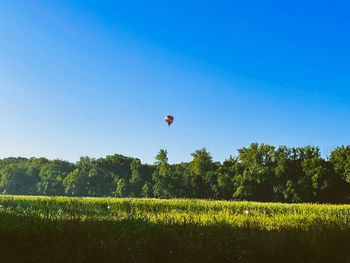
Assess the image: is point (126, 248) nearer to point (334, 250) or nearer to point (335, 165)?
point (334, 250)

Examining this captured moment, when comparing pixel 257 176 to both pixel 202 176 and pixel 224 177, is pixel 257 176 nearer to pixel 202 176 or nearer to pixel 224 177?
A: pixel 224 177

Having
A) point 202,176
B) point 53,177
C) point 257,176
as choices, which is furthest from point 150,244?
point 53,177

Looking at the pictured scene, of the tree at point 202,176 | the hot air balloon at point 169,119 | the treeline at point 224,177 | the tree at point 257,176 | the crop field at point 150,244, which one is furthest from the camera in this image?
the tree at point 202,176

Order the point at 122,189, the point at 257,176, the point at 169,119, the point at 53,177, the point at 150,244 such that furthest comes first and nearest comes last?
the point at 53,177
the point at 122,189
the point at 257,176
the point at 169,119
the point at 150,244

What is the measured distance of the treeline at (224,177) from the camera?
4666cm

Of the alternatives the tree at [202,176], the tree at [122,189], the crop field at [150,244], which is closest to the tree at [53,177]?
the tree at [122,189]

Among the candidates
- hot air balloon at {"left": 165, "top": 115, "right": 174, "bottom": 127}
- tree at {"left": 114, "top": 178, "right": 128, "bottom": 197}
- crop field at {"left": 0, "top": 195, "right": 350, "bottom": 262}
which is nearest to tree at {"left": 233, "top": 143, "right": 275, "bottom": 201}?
hot air balloon at {"left": 165, "top": 115, "right": 174, "bottom": 127}

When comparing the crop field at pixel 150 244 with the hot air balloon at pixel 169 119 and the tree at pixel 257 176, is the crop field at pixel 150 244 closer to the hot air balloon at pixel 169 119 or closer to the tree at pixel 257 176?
the hot air balloon at pixel 169 119

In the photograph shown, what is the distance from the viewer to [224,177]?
53.7 metres

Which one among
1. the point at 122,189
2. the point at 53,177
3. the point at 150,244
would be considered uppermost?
the point at 150,244

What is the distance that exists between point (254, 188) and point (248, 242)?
48076 mm

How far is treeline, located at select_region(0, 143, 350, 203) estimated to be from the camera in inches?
1837

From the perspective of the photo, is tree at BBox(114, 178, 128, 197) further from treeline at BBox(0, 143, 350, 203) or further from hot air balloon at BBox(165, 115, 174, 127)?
hot air balloon at BBox(165, 115, 174, 127)

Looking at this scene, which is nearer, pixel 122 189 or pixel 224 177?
pixel 224 177
